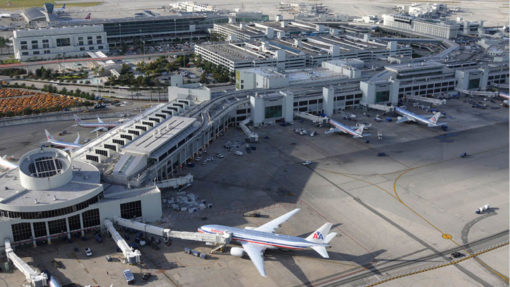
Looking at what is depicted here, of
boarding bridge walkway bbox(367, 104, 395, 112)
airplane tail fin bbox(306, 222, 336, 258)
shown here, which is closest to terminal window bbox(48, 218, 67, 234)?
airplane tail fin bbox(306, 222, 336, 258)

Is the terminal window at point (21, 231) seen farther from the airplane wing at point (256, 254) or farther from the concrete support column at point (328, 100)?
the concrete support column at point (328, 100)

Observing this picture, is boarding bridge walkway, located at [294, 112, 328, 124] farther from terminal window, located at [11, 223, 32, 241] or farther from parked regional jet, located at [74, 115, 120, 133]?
terminal window, located at [11, 223, 32, 241]

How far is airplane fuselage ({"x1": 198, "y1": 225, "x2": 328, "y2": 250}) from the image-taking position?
221 ft

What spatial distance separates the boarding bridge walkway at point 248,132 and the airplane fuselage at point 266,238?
→ 42.3 m

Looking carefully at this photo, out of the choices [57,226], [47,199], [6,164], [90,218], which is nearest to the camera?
[47,199]

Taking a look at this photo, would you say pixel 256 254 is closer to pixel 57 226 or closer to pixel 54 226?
pixel 57 226

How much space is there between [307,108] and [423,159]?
36735 millimetres

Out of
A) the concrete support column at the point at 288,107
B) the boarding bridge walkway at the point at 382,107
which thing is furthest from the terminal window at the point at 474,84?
the concrete support column at the point at 288,107

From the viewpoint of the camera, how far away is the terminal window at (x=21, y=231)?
68.7 meters

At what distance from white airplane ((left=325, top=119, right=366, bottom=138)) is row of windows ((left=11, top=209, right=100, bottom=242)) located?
60.5 metres

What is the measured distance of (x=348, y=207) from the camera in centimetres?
8250

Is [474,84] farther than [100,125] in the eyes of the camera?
Yes

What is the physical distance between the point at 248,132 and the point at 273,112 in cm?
1299

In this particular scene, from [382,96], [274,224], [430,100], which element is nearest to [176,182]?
[274,224]
